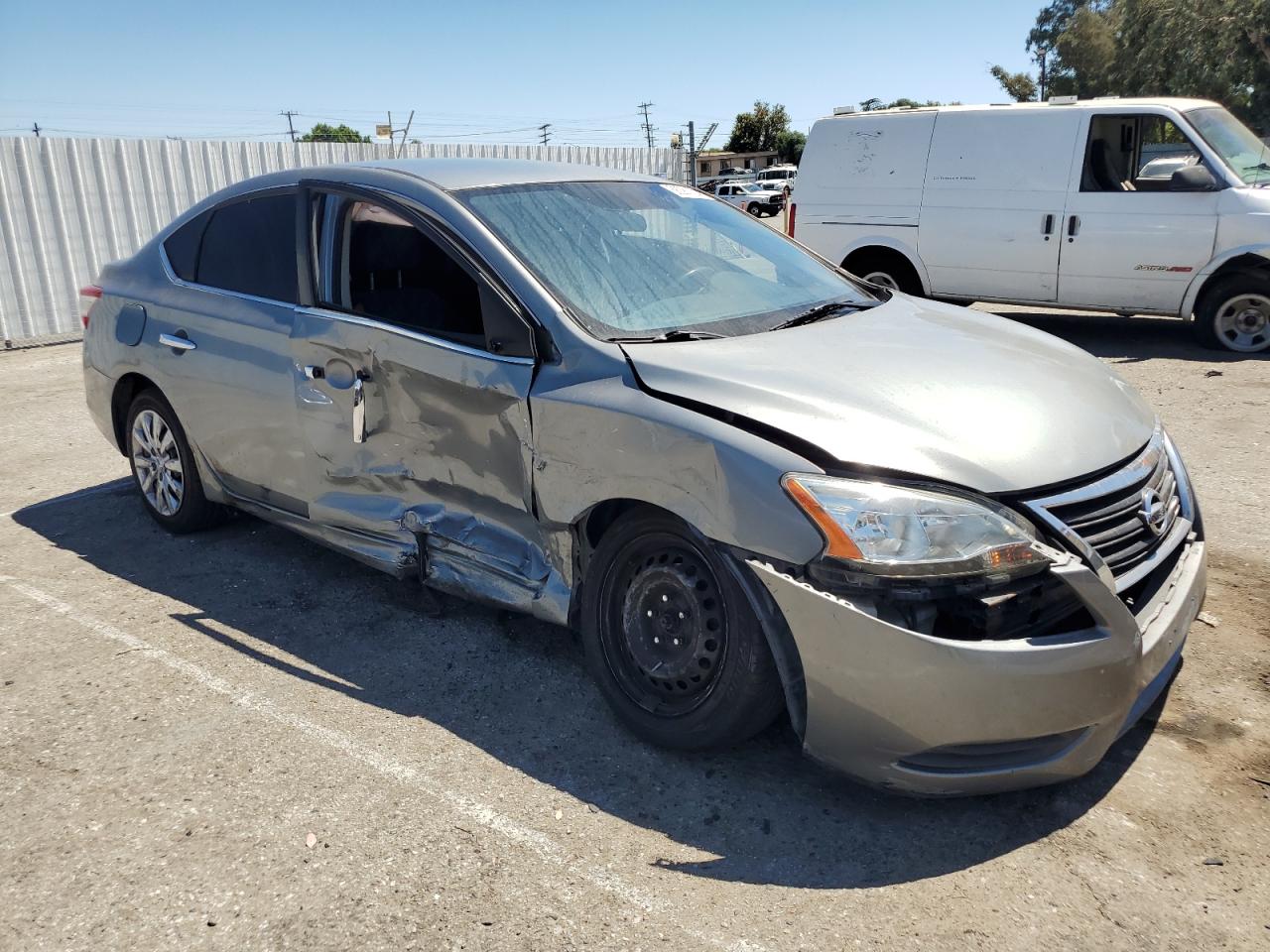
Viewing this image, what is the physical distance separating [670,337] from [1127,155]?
7551 millimetres

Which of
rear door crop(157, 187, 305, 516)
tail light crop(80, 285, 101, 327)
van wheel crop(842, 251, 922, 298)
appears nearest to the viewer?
rear door crop(157, 187, 305, 516)

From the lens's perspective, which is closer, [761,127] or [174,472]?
[174,472]

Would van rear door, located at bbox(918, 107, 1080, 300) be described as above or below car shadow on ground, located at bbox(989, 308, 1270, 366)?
above

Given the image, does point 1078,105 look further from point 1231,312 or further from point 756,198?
point 756,198

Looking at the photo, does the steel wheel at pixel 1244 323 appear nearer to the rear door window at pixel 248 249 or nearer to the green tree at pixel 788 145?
the rear door window at pixel 248 249

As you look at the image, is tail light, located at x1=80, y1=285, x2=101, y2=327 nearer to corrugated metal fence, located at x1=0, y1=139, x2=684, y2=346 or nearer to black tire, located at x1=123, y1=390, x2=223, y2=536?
black tire, located at x1=123, y1=390, x2=223, y2=536

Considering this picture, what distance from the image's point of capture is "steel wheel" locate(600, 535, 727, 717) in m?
2.93

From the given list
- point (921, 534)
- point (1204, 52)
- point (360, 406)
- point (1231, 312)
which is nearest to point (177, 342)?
point (360, 406)

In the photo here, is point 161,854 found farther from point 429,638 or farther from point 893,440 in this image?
point 893,440

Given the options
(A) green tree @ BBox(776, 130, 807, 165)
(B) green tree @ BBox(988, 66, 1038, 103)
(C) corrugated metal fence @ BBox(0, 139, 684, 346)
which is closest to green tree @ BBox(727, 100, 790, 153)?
(A) green tree @ BBox(776, 130, 807, 165)

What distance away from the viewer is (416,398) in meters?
3.70

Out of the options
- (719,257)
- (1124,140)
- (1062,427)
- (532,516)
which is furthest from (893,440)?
(1124,140)

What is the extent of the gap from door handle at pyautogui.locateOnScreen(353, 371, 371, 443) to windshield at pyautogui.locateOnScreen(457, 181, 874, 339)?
0.76 m

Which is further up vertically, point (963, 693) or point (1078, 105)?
point (1078, 105)
